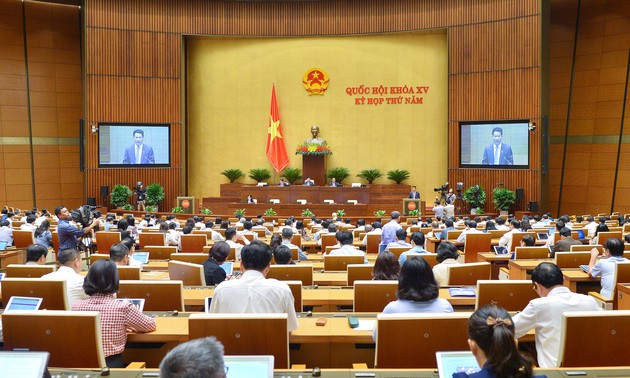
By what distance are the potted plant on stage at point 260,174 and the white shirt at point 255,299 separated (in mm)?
16462

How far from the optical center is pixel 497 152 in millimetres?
17969

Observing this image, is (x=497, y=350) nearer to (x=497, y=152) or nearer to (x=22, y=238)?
A: (x=22, y=238)

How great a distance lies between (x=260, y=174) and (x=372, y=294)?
15.9 meters

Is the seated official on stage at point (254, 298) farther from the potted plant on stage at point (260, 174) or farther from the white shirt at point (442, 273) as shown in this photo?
the potted plant on stage at point (260, 174)

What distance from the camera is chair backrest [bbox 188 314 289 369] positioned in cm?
296

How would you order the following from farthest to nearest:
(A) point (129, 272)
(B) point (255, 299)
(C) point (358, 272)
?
1. (C) point (358, 272)
2. (A) point (129, 272)
3. (B) point (255, 299)

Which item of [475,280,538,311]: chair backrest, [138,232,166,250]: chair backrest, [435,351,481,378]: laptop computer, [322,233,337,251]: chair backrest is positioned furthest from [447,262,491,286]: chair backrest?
[138,232,166,250]: chair backrest

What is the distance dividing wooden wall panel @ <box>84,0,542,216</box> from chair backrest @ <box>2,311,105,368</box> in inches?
632

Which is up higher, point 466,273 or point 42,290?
point 42,290

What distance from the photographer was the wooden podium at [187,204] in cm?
1806

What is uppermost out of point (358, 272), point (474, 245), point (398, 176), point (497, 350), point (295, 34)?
point (295, 34)

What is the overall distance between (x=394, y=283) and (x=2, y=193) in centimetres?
1777

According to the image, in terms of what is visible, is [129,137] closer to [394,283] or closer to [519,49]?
[519,49]

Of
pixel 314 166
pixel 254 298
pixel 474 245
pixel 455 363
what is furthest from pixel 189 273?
pixel 314 166
